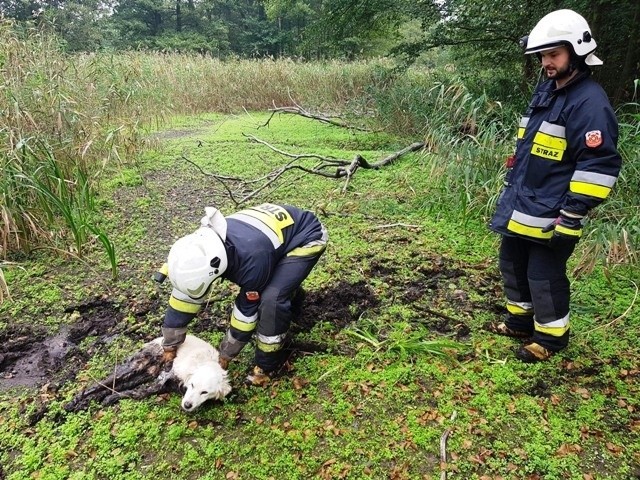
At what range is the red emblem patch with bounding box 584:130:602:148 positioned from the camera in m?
1.94

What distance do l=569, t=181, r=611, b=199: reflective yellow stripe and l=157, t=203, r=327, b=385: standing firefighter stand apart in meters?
1.32

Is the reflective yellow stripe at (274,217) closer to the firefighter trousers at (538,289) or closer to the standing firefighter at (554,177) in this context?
the standing firefighter at (554,177)

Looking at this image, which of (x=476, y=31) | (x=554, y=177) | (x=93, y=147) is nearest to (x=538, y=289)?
(x=554, y=177)

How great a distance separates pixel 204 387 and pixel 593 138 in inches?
85.3

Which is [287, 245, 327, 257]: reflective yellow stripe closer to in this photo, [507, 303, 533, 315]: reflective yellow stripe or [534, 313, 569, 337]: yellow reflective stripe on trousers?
[507, 303, 533, 315]: reflective yellow stripe

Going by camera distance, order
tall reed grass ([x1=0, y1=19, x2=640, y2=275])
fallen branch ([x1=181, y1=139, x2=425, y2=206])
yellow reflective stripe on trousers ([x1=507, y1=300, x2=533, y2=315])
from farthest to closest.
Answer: fallen branch ([x1=181, y1=139, x2=425, y2=206]), tall reed grass ([x1=0, y1=19, x2=640, y2=275]), yellow reflective stripe on trousers ([x1=507, y1=300, x2=533, y2=315])

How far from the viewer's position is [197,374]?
7.15 ft

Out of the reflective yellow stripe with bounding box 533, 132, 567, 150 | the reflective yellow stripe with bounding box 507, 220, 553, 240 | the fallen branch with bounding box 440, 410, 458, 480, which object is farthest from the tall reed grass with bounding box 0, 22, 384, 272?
the reflective yellow stripe with bounding box 533, 132, 567, 150

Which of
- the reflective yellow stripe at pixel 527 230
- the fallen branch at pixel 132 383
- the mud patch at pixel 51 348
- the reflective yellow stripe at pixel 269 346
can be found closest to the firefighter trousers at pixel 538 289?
the reflective yellow stripe at pixel 527 230

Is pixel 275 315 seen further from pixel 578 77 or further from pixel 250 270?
pixel 578 77

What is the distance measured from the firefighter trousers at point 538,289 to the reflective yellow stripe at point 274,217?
4.33ft

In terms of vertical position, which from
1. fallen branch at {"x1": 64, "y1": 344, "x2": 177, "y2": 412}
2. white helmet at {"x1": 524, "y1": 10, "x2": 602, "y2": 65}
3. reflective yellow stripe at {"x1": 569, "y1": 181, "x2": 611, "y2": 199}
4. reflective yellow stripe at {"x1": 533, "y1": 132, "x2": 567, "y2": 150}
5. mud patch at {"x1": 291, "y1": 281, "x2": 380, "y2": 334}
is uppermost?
white helmet at {"x1": 524, "y1": 10, "x2": 602, "y2": 65}

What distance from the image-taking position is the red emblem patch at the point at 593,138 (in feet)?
6.37

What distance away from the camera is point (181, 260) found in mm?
1972
